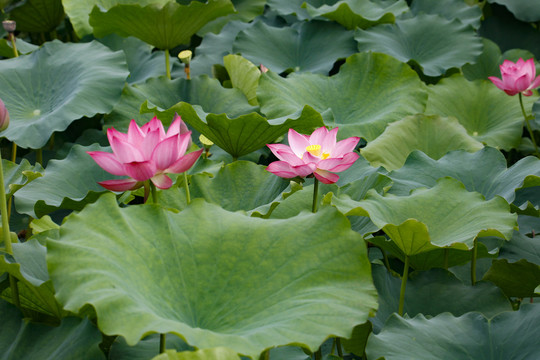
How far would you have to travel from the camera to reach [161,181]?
40.1 inches

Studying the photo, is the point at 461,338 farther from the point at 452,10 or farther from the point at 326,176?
the point at 452,10

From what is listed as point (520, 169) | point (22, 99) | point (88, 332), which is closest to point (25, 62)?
point (22, 99)

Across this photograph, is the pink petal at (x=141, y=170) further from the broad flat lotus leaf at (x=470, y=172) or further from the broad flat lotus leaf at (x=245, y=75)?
the broad flat lotus leaf at (x=245, y=75)

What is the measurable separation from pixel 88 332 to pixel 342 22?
1917 mm

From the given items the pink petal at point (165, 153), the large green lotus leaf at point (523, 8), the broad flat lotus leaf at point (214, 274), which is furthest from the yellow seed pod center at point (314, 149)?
the large green lotus leaf at point (523, 8)

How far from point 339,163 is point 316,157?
5 cm

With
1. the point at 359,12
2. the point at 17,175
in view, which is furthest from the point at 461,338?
the point at 359,12

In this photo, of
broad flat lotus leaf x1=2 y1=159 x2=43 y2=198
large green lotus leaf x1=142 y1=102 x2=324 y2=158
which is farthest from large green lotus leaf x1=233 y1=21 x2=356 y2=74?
broad flat lotus leaf x1=2 y1=159 x2=43 y2=198

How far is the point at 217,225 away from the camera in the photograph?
1048 mm

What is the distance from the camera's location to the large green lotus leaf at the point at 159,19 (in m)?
2.10

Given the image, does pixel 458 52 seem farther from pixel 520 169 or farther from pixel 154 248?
pixel 154 248

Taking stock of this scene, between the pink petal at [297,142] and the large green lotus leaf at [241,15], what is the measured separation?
1737 mm

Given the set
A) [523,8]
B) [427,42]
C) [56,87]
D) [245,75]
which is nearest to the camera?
[56,87]

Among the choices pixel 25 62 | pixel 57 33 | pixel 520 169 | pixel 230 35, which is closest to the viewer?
pixel 520 169
